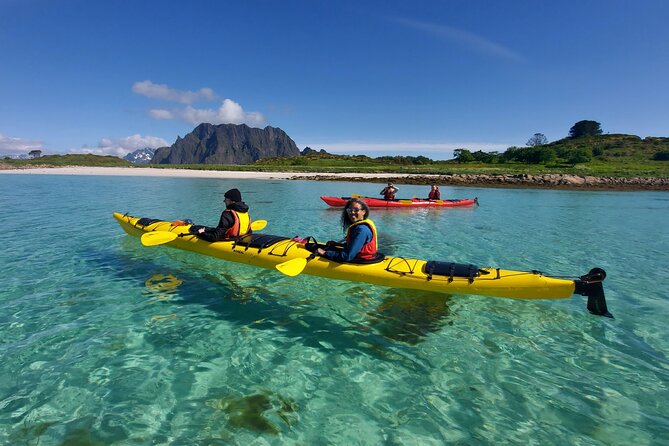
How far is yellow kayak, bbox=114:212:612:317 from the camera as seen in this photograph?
616cm

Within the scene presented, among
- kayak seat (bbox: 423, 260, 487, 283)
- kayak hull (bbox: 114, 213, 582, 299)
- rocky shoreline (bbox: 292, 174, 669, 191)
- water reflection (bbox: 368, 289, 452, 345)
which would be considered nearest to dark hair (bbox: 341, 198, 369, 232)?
kayak hull (bbox: 114, 213, 582, 299)

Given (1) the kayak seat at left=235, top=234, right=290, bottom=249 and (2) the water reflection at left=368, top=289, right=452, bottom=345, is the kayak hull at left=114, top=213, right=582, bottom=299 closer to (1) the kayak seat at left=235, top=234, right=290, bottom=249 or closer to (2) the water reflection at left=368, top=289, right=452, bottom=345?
(1) the kayak seat at left=235, top=234, right=290, bottom=249

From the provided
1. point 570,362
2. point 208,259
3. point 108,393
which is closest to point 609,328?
point 570,362

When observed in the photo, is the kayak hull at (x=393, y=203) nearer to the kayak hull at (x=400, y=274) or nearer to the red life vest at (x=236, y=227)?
the red life vest at (x=236, y=227)

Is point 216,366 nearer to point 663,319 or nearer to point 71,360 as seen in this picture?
point 71,360

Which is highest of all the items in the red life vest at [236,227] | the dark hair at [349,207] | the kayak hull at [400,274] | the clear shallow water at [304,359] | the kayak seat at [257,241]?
the dark hair at [349,207]

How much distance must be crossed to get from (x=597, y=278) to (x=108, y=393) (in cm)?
770

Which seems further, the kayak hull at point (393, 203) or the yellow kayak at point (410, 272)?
the kayak hull at point (393, 203)

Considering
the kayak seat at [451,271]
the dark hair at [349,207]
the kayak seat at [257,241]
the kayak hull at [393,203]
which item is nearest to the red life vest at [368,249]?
the dark hair at [349,207]

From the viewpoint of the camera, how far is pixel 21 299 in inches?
283

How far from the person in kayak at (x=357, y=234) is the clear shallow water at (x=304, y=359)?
3.31ft

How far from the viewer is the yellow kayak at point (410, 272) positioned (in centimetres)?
616

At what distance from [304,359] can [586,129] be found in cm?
16252

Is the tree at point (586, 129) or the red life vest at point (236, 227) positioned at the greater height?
the tree at point (586, 129)
